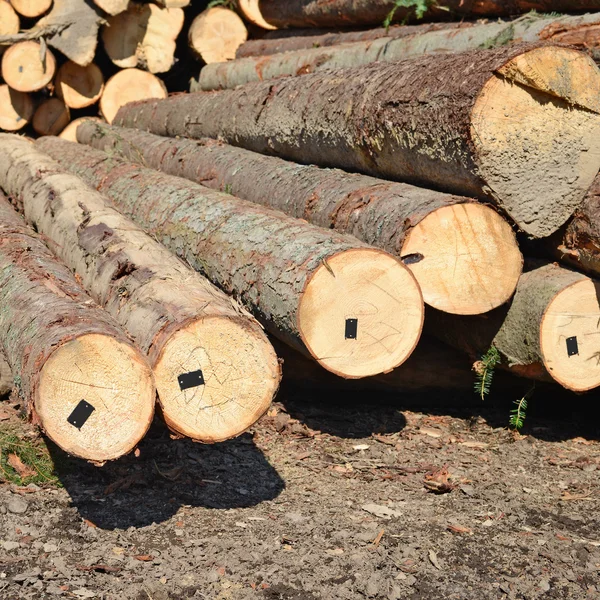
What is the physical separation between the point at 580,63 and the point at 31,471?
351cm

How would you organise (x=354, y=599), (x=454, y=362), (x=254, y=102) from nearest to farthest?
(x=354, y=599), (x=454, y=362), (x=254, y=102)

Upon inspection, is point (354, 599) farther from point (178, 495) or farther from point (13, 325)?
point (13, 325)

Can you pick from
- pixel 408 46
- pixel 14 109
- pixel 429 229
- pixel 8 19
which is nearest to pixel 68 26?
pixel 8 19

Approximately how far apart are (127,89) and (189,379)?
22.9 ft

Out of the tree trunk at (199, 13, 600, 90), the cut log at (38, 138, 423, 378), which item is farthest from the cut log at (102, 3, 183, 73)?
the cut log at (38, 138, 423, 378)

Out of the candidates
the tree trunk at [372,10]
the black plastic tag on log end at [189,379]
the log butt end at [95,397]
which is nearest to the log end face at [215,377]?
the black plastic tag on log end at [189,379]

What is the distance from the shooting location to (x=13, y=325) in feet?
12.7

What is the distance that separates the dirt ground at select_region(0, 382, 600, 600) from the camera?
135 inches

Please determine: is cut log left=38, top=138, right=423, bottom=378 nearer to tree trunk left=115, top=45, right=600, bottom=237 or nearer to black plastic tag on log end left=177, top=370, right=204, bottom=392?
black plastic tag on log end left=177, top=370, right=204, bottom=392

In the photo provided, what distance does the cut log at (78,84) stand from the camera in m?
9.50

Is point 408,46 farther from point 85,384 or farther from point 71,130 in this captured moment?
point 71,130

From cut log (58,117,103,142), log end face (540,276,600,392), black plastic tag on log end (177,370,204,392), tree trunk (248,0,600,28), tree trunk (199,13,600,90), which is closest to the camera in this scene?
black plastic tag on log end (177,370,204,392)

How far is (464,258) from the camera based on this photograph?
14.1 ft

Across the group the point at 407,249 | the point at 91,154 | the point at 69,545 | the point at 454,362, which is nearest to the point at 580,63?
the point at 407,249
